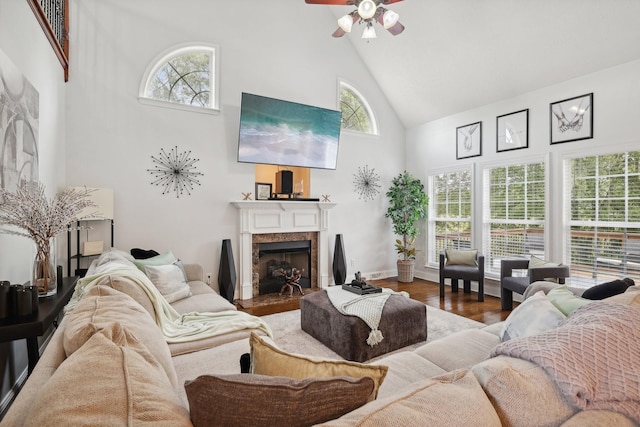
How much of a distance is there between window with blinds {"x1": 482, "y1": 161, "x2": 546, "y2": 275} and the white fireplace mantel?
98.3 inches

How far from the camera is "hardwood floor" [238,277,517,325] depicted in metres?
3.91

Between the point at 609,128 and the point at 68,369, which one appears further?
the point at 609,128

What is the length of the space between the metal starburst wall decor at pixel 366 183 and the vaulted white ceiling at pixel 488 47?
1.43 m

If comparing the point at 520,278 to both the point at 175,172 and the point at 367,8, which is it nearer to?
the point at 367,8

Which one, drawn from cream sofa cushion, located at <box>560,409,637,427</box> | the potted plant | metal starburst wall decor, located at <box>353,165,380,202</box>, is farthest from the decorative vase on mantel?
the potted plant

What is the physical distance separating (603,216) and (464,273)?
173 centimetres

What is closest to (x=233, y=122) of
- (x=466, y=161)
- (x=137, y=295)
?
(x=137, y=295)

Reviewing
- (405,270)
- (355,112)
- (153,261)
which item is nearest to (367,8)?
(355,112)

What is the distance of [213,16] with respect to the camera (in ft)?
14.6

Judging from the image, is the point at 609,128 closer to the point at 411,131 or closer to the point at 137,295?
the point at 411,131

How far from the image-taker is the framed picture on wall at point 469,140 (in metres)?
5.05

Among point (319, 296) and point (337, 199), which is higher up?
point (337, 199)

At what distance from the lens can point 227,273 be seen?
4254mm

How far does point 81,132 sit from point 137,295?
280cm
